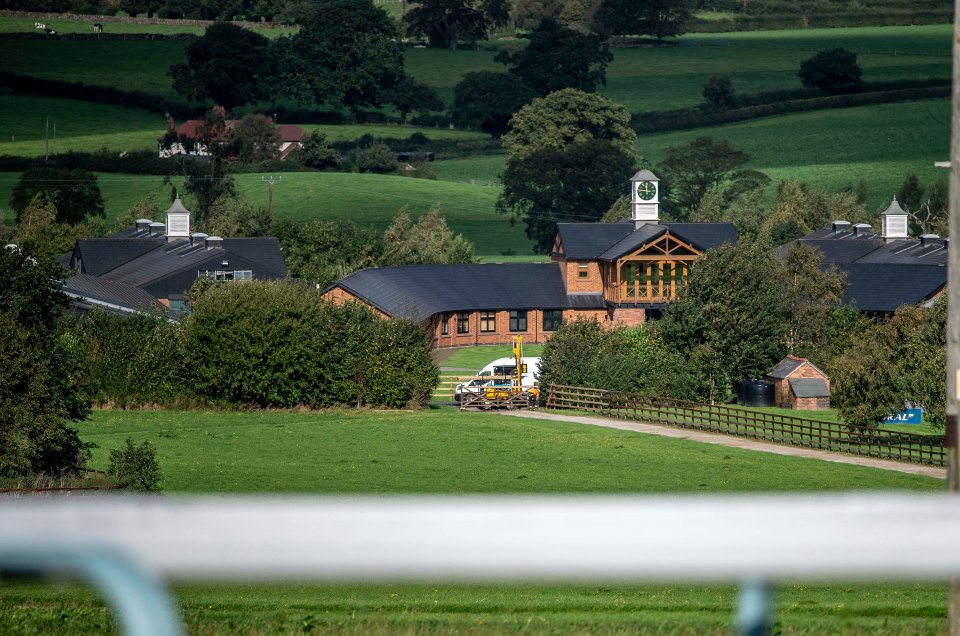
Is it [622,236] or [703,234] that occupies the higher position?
[703,234]

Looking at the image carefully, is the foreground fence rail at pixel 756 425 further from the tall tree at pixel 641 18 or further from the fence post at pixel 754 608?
the tall tree at pixel 641 18

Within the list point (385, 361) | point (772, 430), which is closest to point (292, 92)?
point (385, 361)

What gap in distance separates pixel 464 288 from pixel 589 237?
30.3ft

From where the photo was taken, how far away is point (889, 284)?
253ft

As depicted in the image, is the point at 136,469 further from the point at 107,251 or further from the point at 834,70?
the point at 834,70

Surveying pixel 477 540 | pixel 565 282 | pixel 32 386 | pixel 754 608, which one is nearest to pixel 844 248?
pixel 565 282

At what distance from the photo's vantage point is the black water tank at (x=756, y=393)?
59844 millimetres

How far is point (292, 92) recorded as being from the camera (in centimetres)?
15825

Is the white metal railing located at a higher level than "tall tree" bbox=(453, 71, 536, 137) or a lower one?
lower

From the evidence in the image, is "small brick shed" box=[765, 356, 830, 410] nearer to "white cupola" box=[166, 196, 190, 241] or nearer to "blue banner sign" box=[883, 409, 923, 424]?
"blue banner sign" box=[883, 409, 923, 424]

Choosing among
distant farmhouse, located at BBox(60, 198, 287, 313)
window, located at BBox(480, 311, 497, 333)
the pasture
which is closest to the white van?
the pasture

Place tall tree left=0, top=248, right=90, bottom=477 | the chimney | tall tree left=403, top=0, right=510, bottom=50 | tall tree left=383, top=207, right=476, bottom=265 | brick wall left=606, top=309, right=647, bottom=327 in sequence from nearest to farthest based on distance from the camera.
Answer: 1. tall tree left=0, top=248, right=90, bottom=477
2. brick wall left=606, top=309, right=647, bottom=327
3. tall tree left=383, top=207, right=476, bottom=265
4. the chimney
5. tall tree left=403, top=0, right=510, bottom=50

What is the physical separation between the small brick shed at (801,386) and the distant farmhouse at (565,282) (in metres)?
20.0

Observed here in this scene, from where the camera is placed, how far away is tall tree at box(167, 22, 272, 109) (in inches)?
6230
